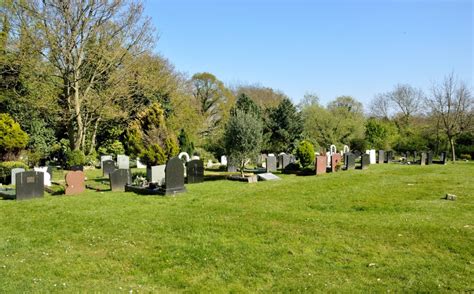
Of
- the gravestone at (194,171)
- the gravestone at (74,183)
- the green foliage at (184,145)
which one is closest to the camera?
the gravestone at (74,183)

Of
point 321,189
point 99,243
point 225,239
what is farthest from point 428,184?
point 99,243

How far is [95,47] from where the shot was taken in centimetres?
2445

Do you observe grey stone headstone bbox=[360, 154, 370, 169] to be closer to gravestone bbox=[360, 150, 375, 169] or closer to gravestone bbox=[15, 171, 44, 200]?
gravestone bbox=[360, 150, 375, 169]

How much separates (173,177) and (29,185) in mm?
4839

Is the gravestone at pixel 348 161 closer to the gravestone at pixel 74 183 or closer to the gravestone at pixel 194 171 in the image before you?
the gravestone at pixel 194 171

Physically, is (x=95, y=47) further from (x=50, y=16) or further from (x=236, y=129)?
(x=236, y=129)

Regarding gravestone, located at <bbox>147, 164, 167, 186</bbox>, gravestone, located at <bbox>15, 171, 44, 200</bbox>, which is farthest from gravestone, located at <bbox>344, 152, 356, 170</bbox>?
gravestone, located at <bbox>15, 171, 44, 200</bbox>

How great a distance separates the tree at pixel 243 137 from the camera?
17922 mm

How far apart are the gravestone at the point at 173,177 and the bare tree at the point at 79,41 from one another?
1419 centimetres

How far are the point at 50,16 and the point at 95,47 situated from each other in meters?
3.11

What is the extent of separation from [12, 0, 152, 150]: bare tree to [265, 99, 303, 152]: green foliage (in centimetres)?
1493

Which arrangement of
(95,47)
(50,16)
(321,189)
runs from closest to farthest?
(321,189)
(50,16)
(95,47)

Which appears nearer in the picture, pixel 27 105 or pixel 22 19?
pixel 22 19

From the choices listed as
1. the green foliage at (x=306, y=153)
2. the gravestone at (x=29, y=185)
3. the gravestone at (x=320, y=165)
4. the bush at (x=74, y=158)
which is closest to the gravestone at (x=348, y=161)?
the gravestone at (x=320, y=165)
